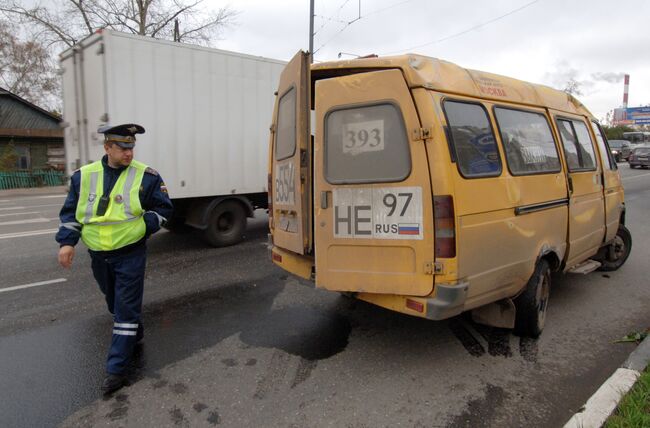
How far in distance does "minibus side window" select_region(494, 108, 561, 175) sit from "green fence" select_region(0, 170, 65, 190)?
82.1 feet

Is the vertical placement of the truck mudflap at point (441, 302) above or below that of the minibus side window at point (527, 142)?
below

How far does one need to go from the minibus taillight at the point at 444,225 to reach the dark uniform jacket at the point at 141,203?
207cm

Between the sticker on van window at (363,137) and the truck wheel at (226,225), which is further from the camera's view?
the truck wheel at (226,225)

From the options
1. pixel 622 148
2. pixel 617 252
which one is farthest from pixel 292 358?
pixel 622 148

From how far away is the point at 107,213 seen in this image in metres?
3.15

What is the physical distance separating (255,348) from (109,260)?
54.4 inches

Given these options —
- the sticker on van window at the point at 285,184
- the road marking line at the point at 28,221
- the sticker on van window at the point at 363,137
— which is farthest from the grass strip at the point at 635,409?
the road marking line at the point at 28,221

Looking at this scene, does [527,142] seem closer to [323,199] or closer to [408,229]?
[408,229]

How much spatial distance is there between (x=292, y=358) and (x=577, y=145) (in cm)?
369

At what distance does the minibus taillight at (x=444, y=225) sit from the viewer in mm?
2938

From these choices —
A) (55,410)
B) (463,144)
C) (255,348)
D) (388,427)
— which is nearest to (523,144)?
(463,144)

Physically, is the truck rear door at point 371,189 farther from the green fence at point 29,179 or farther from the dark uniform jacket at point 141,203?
the green fence at point 29,179

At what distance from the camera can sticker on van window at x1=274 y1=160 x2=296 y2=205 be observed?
12.5 ft

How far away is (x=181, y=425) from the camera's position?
106 inches
